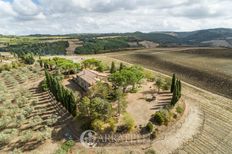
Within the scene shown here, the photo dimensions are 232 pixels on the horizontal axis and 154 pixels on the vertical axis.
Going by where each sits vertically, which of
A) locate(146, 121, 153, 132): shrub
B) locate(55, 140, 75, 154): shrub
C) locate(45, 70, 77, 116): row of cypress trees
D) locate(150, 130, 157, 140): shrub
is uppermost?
locate(45, 70, 77, 116): row of cypress trees

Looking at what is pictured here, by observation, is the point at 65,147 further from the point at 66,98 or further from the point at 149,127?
the point at 149,127

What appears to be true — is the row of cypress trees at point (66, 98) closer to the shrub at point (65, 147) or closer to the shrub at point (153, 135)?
the shrub at point (65, 147)

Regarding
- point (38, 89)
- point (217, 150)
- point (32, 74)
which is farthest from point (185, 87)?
point (32, 74)

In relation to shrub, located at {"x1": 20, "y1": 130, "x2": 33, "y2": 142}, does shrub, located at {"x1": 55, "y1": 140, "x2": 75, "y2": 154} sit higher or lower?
lower

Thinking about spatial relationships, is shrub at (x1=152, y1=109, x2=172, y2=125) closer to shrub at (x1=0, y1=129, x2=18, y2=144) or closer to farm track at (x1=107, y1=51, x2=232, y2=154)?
farm track at (x1=107, y1=51, x2=232, y2=154)

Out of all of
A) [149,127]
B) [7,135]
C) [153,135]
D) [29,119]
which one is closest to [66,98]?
[29,119]

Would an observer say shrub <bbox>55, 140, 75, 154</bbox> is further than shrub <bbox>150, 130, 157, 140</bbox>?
No

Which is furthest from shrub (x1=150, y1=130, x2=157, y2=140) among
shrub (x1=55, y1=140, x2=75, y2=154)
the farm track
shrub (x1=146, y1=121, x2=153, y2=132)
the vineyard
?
the vineyard

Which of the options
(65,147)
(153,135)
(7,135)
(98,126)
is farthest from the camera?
(98,126)

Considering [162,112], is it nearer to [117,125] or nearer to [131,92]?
[117,125]

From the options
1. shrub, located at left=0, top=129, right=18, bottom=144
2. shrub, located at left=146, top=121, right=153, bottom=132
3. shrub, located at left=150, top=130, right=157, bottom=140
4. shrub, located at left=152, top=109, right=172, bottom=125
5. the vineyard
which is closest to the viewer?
shrub, located at left=0, top=129, right=18, bottom=144

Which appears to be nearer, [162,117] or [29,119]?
[162,117]

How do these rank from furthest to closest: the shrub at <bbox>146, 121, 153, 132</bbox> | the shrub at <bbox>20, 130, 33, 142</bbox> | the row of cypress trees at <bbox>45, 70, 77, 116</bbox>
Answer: the row of cypress trees at <bbox>45, 70, 77, 116</bbox>, the shrub at <bbox>146, 121, 153, 132</bbox>, the shrub at <bbox>20, 130, 33, 142</bbox>
